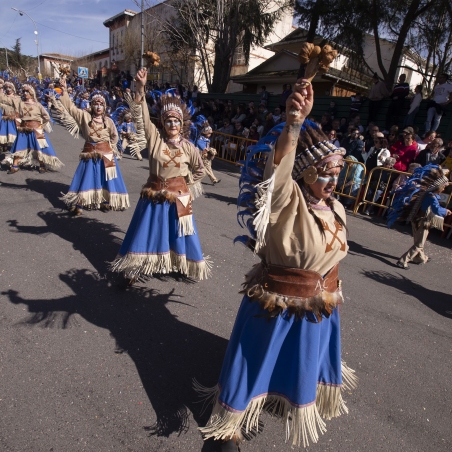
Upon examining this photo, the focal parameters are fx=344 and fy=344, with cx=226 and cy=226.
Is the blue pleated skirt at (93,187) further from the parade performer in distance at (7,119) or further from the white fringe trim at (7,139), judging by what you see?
the white fringe trim at (7,139)

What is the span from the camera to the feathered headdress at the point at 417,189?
5047 mm

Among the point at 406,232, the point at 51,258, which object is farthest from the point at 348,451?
the point at 406,232

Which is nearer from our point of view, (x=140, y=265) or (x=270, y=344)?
(x=270, y=344)

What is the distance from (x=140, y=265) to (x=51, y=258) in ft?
5.12

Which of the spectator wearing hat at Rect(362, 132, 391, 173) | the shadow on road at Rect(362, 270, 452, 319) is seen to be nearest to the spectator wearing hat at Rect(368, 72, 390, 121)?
the spectator wearing hat at Rect(362, 132, 391, 173)

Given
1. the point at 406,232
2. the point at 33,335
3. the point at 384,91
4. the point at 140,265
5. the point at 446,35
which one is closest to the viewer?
the point at 33,335

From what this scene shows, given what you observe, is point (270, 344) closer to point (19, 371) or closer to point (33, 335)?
point (19, 371)

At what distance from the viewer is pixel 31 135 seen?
820 cm

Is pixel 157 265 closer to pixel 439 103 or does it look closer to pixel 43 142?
pixel 43 142

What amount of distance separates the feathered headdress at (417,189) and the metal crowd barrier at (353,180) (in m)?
2.60

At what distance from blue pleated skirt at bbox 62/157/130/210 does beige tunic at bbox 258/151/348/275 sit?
4613 mm

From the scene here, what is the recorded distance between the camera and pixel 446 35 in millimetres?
15688

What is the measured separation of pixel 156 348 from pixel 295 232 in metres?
1.86

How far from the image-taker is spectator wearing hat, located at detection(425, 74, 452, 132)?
866 centimetres
